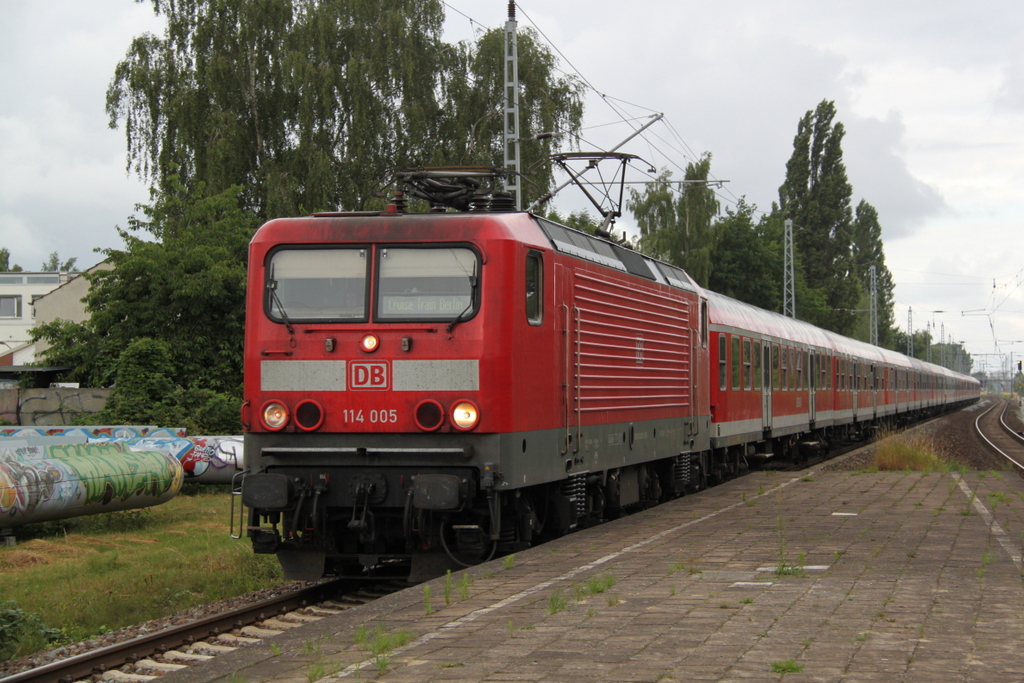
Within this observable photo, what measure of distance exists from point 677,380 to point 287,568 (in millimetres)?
6514

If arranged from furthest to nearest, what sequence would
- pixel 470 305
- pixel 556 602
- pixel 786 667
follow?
pixel 470 305 → pixel 556 602 → pixel 786 667

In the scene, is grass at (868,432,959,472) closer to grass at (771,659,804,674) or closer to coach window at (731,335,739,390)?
coach window at (731,335,739,390)

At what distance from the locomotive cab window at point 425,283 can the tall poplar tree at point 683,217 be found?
4158 centimetres

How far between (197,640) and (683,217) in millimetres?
45540

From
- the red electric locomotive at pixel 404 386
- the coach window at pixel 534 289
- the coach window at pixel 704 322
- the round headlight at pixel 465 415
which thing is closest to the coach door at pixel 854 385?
the coach window at pixel 704 322

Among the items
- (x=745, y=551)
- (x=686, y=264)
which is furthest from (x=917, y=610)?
(x=686, y=264)

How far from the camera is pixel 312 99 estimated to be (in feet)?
104

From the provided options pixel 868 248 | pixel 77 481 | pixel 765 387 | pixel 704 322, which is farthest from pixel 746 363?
pixel 868 248

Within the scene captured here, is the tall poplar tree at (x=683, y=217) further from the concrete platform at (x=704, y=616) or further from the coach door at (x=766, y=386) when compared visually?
the concrete platform at (x=704, y=616)

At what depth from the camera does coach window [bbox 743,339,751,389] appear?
63.6 feet

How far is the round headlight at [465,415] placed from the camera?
8812mm

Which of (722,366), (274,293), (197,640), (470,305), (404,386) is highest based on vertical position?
(274,293)

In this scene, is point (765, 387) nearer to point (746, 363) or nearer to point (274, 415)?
point (746, 363)

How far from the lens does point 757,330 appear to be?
21.1 m
